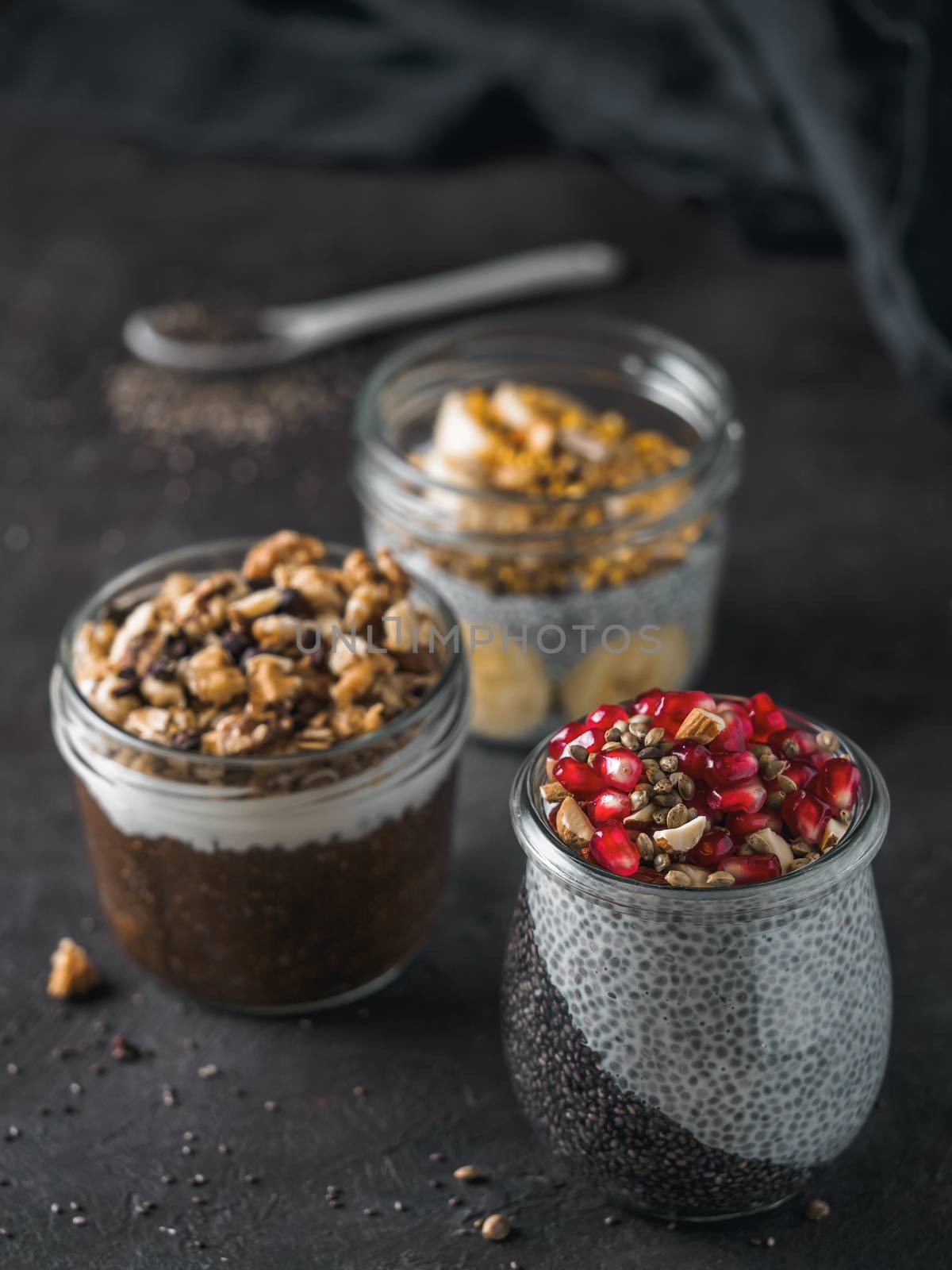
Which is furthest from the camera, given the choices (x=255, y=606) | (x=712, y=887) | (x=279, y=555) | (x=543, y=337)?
(x=543, y=337)

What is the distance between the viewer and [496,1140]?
4.71 ft

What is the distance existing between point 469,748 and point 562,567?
0.28 m

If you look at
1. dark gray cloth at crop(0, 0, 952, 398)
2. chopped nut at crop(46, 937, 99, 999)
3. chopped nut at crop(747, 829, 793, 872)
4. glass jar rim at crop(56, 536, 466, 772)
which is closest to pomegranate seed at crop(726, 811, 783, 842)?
chopped nut at crop(747, 829, 793, 872)

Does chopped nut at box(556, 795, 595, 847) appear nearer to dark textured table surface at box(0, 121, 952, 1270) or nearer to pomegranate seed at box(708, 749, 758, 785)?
pomegranate seed at box(708, 749, 758, 785)

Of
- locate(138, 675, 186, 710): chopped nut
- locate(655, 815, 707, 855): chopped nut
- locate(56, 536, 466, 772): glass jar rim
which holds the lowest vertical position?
locate(56, 536, 466, 772): glass jar rim

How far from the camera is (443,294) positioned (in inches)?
103

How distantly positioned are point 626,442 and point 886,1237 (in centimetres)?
94

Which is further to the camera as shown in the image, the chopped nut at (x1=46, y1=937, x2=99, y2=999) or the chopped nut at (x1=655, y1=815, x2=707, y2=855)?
the chopped nut at (x1=46, y1=937, x2=99, y2=999)

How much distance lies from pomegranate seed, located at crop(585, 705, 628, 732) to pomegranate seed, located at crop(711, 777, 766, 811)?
0.10 meters

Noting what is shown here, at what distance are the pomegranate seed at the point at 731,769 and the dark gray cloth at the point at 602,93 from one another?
129cm

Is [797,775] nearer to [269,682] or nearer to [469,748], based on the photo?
[269,682]

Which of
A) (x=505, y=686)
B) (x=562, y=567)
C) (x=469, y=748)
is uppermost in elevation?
(x=562, y=567)

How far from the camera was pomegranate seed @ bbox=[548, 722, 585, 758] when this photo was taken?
1.27 m

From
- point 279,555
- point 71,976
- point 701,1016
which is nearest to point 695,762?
point 701,1016
